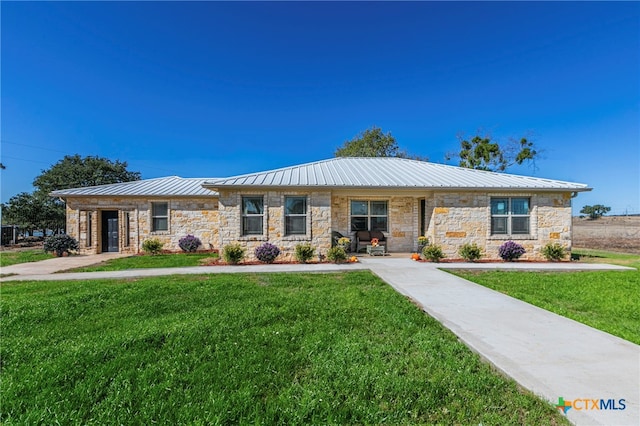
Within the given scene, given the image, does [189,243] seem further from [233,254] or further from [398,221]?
[398,221]

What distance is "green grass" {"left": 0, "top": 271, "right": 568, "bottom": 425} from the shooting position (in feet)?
7.68

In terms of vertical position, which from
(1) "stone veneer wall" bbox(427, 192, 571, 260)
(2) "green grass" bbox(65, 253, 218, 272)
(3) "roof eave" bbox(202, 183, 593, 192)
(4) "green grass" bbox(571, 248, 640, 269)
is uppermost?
(3) "roof eave" bbox(202, 183, 593, 192)

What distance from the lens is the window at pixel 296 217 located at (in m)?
10.6

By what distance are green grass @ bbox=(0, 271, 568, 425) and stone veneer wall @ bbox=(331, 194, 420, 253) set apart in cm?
749

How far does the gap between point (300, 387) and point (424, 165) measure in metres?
13.3

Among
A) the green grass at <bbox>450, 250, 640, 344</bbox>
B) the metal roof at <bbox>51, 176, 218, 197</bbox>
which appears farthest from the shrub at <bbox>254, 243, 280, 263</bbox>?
the green grass at <bbox>450, 250, 640, 344</bbox>

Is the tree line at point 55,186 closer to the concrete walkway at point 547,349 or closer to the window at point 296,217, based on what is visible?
the window at point 296,217

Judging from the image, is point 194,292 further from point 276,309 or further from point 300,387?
point 300,387

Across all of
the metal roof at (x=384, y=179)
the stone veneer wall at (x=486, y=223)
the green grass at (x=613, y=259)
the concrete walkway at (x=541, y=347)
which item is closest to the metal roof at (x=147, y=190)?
the metal roof at (x=384, y=179)

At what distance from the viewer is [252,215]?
10.5 metres

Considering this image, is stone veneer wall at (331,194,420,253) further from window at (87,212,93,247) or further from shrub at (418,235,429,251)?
window at (87,212,93,247)

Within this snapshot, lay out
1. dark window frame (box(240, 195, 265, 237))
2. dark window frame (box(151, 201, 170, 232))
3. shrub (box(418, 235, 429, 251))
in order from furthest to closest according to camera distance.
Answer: dark window frame (box(151, 201, 170, 232)) < shrub (box(418, 235, 429, 251)) < dark window frame (box(240, 195, 265, 237))

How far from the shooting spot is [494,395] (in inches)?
101

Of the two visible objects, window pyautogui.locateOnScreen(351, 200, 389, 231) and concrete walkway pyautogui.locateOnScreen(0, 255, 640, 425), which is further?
window pyautogui.locateOnScreen(351, 200, 389, 231)
